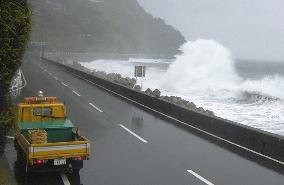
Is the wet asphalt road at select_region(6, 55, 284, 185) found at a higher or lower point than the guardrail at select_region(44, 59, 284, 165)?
lower

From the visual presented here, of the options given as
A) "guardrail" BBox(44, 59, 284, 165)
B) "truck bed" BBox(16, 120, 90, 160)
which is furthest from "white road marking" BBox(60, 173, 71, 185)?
"guardrail" BBox(44, 59, 284, 165)

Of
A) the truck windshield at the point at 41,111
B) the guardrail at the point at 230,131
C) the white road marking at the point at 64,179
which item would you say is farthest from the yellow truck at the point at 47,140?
the guardrail at the point at 230,131

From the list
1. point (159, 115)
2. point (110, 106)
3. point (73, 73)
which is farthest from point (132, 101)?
point (73, 73)

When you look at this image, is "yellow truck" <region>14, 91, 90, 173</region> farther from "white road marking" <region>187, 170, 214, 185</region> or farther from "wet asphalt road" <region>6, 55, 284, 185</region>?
"white road marking" <region>187, 170, 214, 185</region>

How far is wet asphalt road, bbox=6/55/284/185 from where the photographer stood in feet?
36.4

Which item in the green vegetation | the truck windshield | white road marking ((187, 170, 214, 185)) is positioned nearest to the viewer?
the green vegetation

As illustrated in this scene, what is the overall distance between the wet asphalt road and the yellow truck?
519 millimetres

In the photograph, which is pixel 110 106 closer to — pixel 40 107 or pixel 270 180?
pixel 40 107

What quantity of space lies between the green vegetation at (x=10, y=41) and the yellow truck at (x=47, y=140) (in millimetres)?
651

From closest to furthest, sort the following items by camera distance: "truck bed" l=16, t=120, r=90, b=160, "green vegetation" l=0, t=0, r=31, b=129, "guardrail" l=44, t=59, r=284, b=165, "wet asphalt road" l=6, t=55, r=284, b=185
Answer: "truck bed" l=16, t=120, r=90, b=160, "green vegetation" l=0, t=0, r=31, b=129, "wet asphalt road" l=6, t=55, r=284, b=185, "guardrail" l=44, t=59, r=284, b=165

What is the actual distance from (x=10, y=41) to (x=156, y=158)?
17.9 ft

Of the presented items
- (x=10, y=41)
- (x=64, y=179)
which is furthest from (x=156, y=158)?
(x=10, y=41)

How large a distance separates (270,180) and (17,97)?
19777mm

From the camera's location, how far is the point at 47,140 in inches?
453
